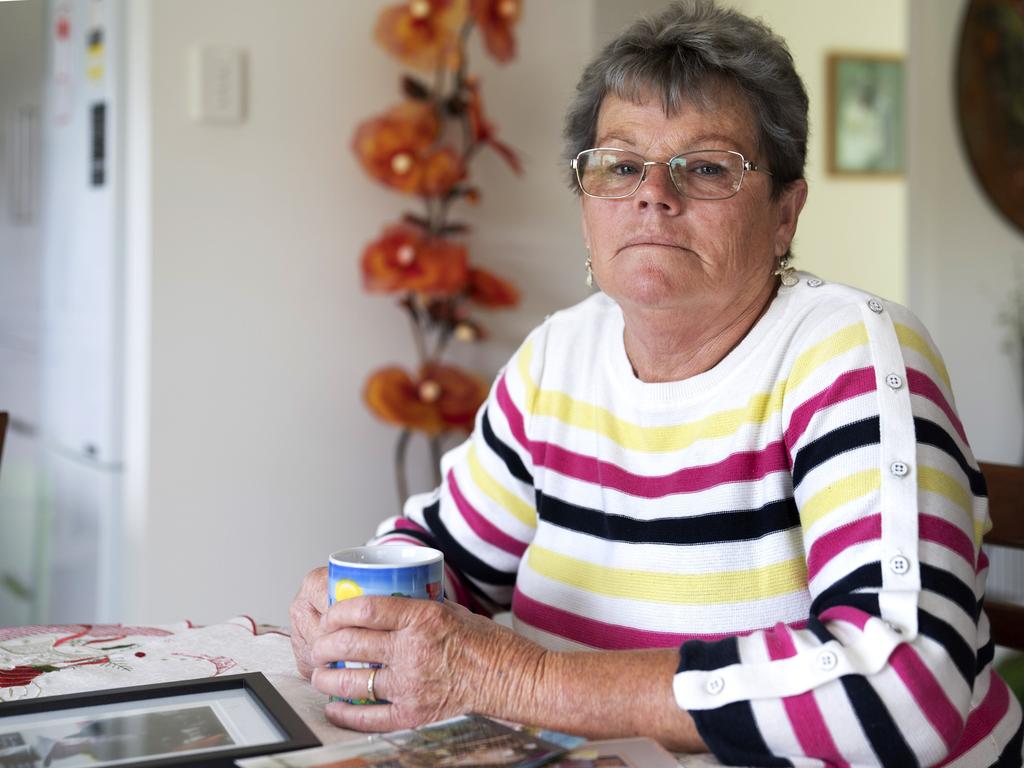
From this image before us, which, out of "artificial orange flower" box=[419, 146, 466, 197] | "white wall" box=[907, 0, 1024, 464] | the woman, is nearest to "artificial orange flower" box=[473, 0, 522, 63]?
"artificial orange flower" box=[419, 146, 466, 197]

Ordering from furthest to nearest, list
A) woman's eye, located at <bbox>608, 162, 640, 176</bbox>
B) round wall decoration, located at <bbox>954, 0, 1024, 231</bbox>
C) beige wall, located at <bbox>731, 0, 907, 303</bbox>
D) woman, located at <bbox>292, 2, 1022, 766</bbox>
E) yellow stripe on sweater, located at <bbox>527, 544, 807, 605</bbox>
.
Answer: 1. beige wall, located at <bbox>731, 0, 907, 303</bbox>
2. round wall decoration, located at <bbox>954, 0, 1024, 231</bbox>
3. woman's eye, located at <bbox>608, 162, 640, 176</bbox>
4. yellow stripe on sweater, located at <bbox>527, 544, 807, 605</bbox>
5. woman, located at <bbox>292, 2, 1022, 766</bbox>

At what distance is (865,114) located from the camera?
4.92 meters

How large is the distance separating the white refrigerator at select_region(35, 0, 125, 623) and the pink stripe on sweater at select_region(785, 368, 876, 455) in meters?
1.62

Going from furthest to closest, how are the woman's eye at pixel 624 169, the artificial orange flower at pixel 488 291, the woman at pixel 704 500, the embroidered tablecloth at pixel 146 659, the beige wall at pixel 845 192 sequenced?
the beige wall at pixel 845 192 → the artificial orange flower at pixel 488 291 → the woman's eye at pixel 624 169 → the embroidered tablecloth at pixel 146 659 → the woman at pixel 704 500

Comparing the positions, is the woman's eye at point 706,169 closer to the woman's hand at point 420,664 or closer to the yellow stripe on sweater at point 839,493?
the yellow stripe on sweater at point 839,493

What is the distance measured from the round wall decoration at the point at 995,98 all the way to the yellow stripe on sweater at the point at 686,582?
2874mm

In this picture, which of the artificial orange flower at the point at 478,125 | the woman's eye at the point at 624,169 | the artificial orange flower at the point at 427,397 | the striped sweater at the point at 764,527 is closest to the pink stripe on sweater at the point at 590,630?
the striped sweater at the point at 764,527

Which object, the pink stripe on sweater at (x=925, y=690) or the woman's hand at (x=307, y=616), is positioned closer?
the pink stripe on sweater at (x=925, y=690)

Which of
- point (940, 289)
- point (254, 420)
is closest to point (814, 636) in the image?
point (254, 420)

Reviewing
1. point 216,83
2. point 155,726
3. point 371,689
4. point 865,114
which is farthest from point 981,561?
point 865,114

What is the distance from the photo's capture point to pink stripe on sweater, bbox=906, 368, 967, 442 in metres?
0.93

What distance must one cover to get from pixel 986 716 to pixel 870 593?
0.28 metres

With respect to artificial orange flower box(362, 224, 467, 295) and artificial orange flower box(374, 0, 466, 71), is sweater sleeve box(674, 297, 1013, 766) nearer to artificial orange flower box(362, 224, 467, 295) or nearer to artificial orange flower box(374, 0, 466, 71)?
artificial orange flower box(362, 224, 467, 295)

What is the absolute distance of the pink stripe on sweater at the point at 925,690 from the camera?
30.8 inches
